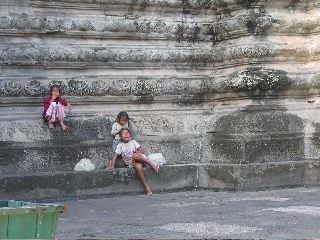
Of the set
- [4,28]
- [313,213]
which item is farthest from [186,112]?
[313,213]

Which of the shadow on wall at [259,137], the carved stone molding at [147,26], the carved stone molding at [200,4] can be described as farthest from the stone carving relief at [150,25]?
the shadow on wall at [259,137]

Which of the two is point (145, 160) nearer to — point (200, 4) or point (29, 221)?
point (200, 4)

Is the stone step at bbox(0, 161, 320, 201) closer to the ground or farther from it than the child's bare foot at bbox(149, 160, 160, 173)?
closer to the ground

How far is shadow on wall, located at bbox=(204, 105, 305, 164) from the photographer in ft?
26.6

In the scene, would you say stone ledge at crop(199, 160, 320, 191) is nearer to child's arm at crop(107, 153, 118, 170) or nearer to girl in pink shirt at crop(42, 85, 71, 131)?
child's arm at crop(107, 153, 118, 170)

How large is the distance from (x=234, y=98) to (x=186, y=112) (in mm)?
686

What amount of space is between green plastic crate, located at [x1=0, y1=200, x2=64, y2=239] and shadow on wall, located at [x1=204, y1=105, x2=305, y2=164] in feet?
15.8

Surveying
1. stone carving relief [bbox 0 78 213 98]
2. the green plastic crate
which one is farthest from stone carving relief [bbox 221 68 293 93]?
the green plastic crate

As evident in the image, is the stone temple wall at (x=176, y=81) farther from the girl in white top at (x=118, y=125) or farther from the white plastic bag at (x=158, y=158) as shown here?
the white plastic bag at (x=158, y=158)

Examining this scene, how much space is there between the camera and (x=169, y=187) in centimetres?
804

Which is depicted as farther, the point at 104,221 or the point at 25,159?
the point at 25,159

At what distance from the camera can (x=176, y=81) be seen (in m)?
8.68

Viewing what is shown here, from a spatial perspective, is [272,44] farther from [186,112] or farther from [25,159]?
[25,159]

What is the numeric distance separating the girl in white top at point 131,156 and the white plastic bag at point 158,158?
0.12 metres
